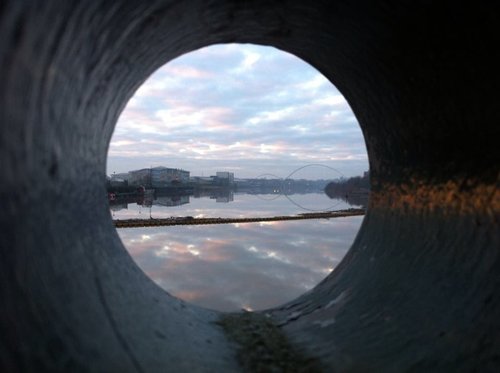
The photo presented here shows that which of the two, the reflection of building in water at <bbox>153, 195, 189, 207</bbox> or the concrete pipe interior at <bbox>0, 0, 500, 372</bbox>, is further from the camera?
the reflection of building in water at <bbox>153, 195, 189, 207</bbox>

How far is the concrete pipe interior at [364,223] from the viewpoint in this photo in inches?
40.9

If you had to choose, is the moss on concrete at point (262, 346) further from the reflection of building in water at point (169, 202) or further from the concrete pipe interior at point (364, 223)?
the reflection of building in water at point (169, 202)

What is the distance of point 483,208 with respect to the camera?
2213 mm

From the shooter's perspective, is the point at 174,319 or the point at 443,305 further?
the point at 174,319

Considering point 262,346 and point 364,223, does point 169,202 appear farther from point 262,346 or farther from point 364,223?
point 262,346

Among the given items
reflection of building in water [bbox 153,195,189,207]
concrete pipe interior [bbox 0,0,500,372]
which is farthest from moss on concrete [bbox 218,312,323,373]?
reflection of building in water [bbox 153,195,189,207]

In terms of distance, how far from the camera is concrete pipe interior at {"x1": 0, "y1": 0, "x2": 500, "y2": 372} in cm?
104

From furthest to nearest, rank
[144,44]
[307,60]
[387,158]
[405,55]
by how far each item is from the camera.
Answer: [307,60]
[387,158]
[405,55]
[144,44]

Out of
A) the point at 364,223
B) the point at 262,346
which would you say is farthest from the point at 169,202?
the point at 262,346

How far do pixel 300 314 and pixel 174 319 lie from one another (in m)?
1.32

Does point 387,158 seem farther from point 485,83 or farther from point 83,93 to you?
point 83,93

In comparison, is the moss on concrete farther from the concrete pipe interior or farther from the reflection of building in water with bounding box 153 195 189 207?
the reflection of building in water with bounding box 153 195 189 207

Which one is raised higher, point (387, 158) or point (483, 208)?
point (387, 158)

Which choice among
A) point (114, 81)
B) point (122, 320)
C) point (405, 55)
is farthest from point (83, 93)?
point (405, 55)
